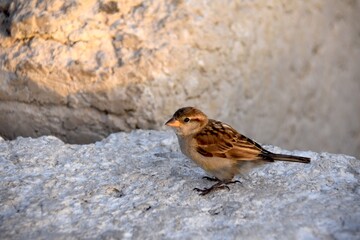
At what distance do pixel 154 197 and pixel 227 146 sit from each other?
528 millimetres

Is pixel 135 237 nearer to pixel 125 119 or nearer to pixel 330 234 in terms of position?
pixel 330 234

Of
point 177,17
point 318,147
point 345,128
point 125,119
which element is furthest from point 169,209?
point 345,128

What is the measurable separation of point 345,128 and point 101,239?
4416 millimetres

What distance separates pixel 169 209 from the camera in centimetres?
325

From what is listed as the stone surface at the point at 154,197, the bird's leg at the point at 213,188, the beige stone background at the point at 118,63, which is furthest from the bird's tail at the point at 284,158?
the beige stone background at the point at 118,63

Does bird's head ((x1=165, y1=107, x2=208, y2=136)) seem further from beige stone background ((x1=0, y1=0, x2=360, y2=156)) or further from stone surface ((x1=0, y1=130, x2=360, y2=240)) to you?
beige stone background ((x1=0, y1=0, x2=360, y2=156))

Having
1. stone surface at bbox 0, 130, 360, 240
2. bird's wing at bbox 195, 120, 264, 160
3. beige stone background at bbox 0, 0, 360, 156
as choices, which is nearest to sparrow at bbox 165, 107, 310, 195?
bird's wing at bbox 195, 120, 264, 160

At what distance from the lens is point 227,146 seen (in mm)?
3580

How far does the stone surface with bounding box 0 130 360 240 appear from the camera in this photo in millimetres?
3008

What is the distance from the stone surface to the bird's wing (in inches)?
7.3

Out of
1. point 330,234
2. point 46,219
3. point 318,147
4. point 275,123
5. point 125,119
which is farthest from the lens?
point 318,147

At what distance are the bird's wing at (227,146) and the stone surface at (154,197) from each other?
0.61 feet

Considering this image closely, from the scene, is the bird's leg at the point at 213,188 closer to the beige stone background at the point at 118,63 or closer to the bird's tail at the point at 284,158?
the bird's tail at the point at 284,158

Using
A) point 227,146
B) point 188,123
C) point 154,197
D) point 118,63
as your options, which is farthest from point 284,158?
point 118,63
